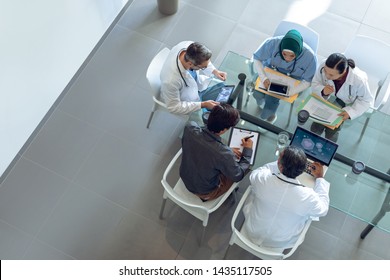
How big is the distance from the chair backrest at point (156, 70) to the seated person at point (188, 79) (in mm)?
79

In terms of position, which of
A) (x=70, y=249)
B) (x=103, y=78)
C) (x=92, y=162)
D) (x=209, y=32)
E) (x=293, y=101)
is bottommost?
(x=70, y=249)

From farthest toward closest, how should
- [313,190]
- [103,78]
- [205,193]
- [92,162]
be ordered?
[103,78]
[92,162]
[205,193]
[313,190]

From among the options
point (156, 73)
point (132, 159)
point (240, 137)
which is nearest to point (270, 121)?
point (240, 137)

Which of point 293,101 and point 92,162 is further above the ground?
point 293,101

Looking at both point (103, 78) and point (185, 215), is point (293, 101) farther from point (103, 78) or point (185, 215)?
point (103, 78)

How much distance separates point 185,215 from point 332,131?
4.53 ft

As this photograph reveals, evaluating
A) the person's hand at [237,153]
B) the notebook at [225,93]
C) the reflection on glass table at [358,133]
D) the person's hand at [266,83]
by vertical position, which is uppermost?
the person's hand at [266,83]

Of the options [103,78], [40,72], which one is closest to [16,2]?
[40,72]

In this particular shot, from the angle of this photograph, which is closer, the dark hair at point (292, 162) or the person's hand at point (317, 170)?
the dark hair at point (292, 162)

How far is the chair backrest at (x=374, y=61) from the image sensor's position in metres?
3.66

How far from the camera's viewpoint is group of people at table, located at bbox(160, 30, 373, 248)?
300 cm

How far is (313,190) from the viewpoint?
315 centimetres

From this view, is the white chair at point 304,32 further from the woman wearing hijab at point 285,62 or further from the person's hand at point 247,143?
the person's hand at point 247,143

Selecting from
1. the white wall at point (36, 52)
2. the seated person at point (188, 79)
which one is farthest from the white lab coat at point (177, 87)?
the white wall at point (36, 52)
